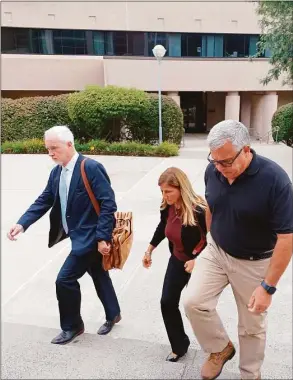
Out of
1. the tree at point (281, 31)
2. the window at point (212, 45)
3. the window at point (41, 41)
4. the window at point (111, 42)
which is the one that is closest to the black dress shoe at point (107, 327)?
the tree at point (281, 31)

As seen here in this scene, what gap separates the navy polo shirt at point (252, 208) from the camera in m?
2.14

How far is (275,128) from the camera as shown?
18.6m

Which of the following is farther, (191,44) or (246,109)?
(246,109)

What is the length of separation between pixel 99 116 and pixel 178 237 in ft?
43.6

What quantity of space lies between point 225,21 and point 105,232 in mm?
24435

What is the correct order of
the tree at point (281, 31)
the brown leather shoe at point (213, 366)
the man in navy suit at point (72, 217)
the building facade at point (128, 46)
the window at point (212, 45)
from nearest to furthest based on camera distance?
the brown leather shoe at point (213, 366) → the man in navy suit at point (72, 217) → the tree at point (281, 31) → the building facade at point (128, 46) → the window at point (212, 45)

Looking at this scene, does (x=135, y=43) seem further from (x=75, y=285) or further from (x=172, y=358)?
(x=172, y=358)

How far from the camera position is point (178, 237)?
8.95 feet

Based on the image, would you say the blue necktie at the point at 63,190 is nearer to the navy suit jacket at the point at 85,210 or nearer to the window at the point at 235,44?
the navy suit jacket at the point at 85,210

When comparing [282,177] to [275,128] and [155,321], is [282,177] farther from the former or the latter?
[275,128]

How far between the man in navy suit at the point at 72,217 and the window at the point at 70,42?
2288 cm

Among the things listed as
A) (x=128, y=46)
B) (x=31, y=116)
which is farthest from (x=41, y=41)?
(x=31, y=116)

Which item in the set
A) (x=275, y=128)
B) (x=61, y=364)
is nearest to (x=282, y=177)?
(x=61, y=364)

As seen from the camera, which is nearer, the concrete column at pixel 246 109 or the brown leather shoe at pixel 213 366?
the brown leather shoe at pixel 213 366
